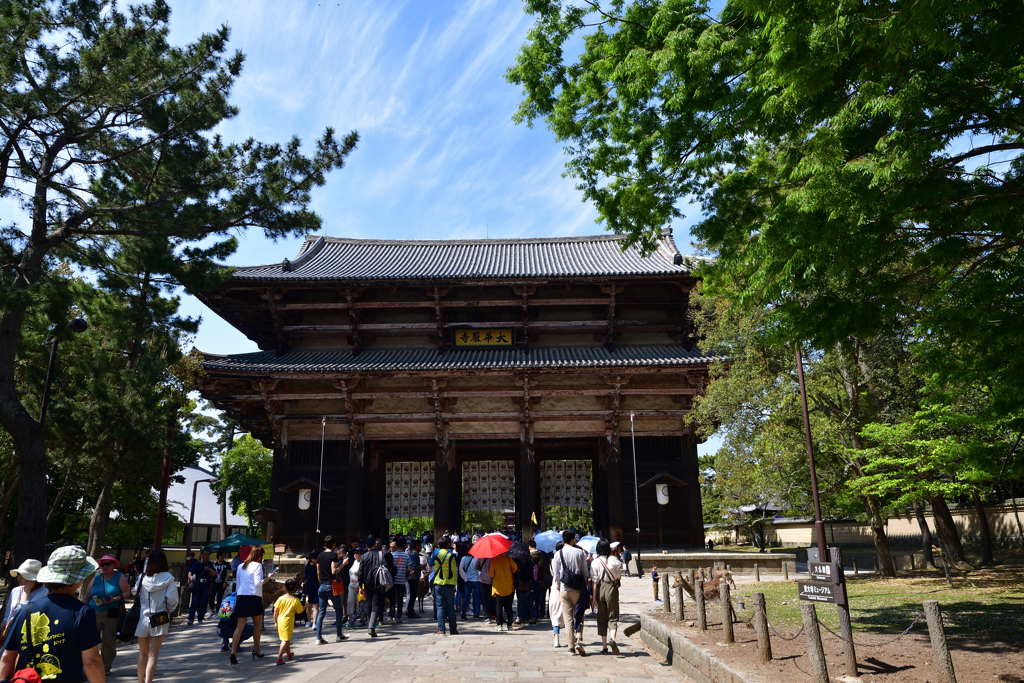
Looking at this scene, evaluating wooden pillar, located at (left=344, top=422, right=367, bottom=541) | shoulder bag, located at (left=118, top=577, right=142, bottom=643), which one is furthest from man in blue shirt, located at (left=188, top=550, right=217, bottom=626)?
shoulder bag, located at (left=118, top=577, right=142, bottom=643)

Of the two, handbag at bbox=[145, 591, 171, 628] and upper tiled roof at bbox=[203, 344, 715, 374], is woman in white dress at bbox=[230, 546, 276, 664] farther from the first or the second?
upper tiled roof at bbox=[203, 344, 715, 374]

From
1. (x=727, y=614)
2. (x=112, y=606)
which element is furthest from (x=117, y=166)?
(x=727, y=614)

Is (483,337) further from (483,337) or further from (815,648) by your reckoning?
(815,648)

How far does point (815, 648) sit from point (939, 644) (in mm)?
1004

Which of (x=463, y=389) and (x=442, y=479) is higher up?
(x=463, y=389)

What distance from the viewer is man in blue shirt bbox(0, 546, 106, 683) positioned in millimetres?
3543

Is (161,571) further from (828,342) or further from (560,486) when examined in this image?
(560,486)

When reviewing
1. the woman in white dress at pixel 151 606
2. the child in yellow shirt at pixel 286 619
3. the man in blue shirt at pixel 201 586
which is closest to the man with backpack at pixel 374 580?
the child in yellow shirt at pixel 286 619

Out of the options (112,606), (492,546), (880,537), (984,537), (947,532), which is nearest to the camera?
(112,606)

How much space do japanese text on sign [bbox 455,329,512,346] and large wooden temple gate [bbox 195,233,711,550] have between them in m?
0.05

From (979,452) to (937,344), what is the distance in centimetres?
420

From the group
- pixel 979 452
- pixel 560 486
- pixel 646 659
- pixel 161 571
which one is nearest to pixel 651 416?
pixel 560 486

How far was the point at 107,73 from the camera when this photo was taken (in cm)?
1130

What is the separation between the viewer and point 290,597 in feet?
30.1
